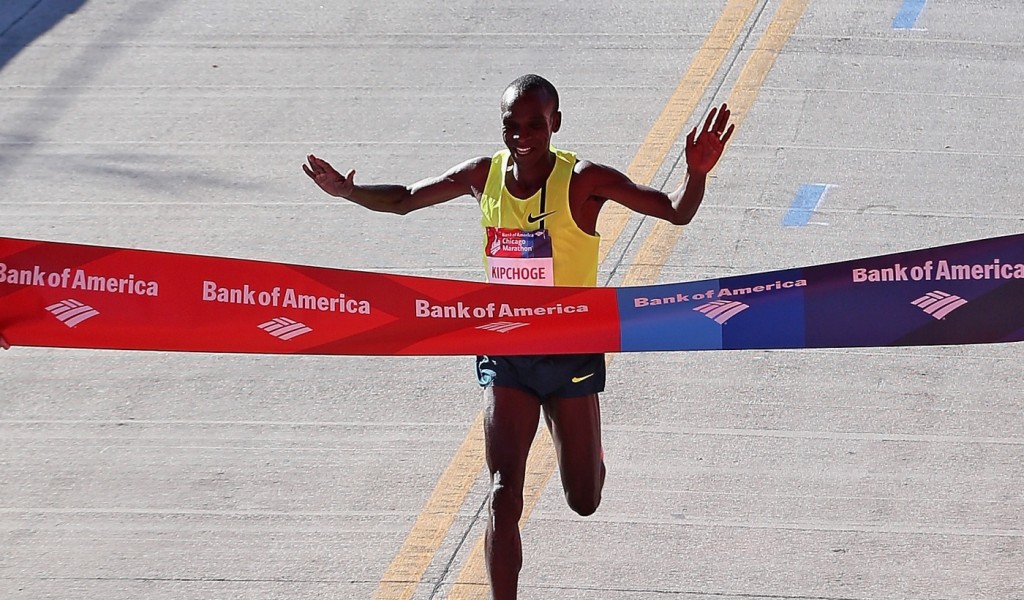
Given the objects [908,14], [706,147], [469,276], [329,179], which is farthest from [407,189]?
[908,14]

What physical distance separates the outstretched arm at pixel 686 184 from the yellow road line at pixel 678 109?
10.6 ft

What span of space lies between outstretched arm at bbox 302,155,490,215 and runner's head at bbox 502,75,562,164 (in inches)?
14.7

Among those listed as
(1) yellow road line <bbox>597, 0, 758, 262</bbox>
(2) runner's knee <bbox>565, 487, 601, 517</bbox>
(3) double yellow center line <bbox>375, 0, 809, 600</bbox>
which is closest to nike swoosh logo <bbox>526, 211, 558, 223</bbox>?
(2) runner's knee <bbox>565, 487, 601, 517</bbox>

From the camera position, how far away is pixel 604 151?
10805 mm

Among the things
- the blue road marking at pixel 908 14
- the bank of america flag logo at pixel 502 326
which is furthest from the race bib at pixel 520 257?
the blue road marking at pixel 908 14

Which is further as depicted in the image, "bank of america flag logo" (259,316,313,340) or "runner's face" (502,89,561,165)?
"bank of america flag logo" (259,316,313,340)

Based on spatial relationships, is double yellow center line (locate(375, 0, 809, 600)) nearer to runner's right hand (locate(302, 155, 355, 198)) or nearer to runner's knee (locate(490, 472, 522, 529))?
runner's knee (locate(490, 472, 522, 529))

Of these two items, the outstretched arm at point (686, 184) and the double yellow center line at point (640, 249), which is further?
Result: the double yellow center line at point (640, 249)

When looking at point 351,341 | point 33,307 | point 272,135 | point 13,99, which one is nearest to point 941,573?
point 351,341

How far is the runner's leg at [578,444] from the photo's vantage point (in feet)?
20.3

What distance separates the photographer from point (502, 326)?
6.10m

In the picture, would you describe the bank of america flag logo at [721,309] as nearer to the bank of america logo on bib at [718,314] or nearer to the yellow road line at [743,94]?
the bank of america logo on bib at [718,314]

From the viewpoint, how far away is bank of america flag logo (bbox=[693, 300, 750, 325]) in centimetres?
608

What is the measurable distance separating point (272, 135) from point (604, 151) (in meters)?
2.30
